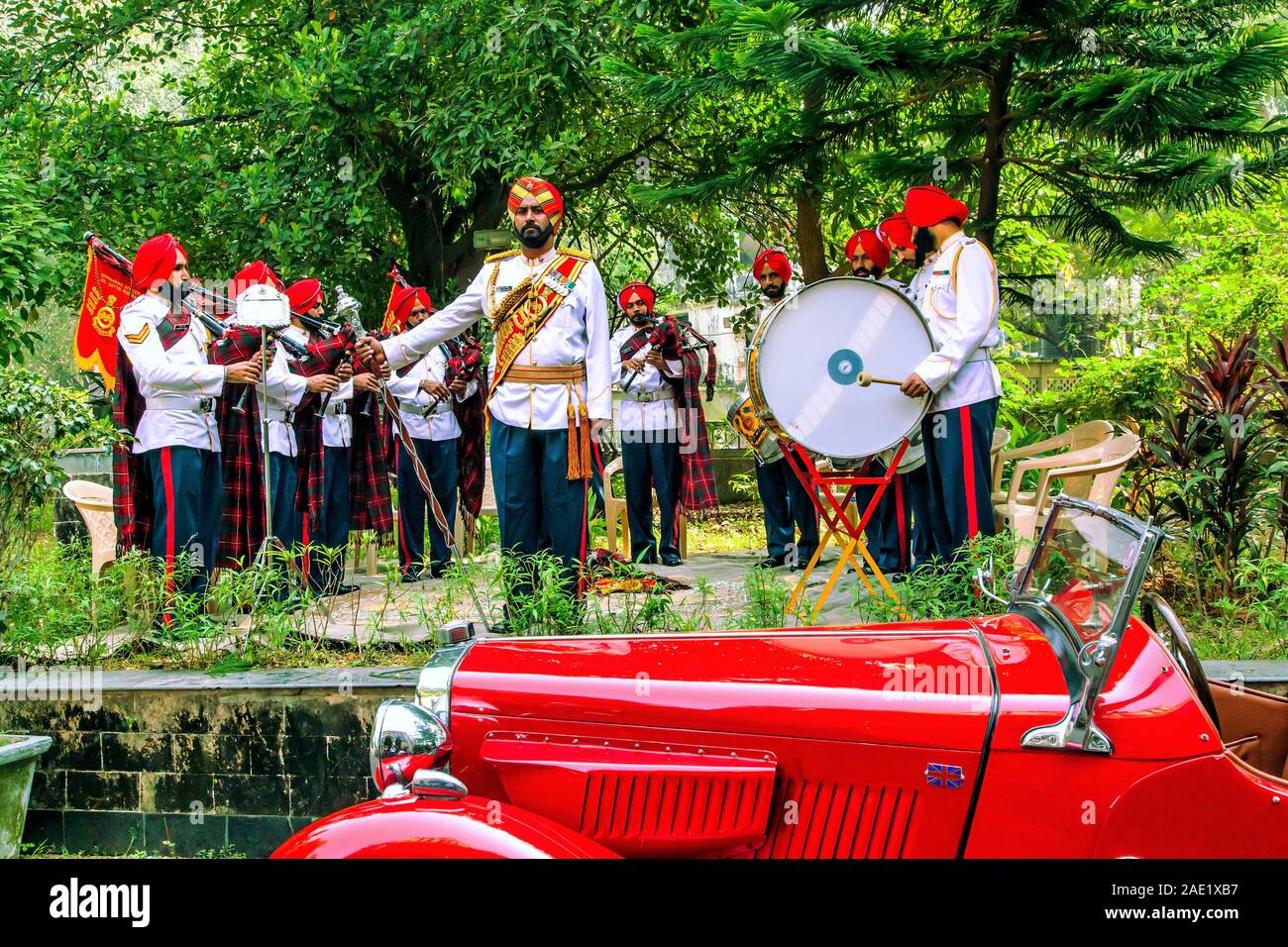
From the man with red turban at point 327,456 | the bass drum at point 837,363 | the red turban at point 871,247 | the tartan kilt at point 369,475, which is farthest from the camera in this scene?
the tartan kilt at point 369,475

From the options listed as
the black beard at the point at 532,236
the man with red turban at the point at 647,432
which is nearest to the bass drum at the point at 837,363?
the black beard at the point at 532,236

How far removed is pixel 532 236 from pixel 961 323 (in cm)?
210

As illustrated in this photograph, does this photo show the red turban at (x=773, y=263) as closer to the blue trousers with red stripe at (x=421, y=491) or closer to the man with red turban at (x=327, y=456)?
the blue trousers with red stripe at (x=421, y=491)

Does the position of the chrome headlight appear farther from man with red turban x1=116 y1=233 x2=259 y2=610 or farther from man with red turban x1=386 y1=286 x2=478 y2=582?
man with red turban x1=386 y1=286 x2=478 y2=582

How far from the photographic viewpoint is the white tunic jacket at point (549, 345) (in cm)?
622

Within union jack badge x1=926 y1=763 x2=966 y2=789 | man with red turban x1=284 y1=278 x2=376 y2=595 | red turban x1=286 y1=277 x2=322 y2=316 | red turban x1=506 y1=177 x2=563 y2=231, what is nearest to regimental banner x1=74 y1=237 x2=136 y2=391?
man with red turban x1=284 y1=278 x2=376 y2=595

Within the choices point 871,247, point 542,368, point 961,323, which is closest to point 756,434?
point 871,247

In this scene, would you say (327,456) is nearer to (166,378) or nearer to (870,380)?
(166,378)

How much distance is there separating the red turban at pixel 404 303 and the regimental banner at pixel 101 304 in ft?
8.22

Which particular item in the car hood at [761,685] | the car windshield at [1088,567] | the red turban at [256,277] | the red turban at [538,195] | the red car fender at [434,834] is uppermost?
the red turban at [538,195]

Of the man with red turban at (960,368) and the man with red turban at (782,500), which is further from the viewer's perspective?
the man with red turban at (782,500)
